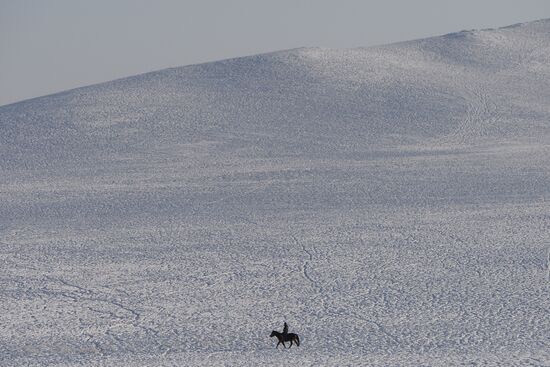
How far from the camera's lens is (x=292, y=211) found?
1140cm

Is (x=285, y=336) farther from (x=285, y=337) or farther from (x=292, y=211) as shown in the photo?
(x=292, y=211)

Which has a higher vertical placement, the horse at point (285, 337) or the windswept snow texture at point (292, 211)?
the windswept snow texture at point (292, 211)

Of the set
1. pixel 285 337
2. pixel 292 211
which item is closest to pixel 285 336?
pixel 285 337

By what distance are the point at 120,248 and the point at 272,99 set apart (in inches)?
356

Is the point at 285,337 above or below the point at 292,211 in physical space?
below

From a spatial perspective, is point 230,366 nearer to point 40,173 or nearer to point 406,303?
point 406,303

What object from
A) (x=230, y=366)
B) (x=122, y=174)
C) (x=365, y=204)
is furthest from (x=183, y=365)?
(x=122, y=174)

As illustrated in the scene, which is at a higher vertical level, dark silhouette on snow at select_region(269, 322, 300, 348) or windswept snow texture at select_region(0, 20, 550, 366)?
windswept snow texture at select_region(0, 20, 550, 366)

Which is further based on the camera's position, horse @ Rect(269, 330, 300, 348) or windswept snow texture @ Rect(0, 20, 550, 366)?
windswept snow texture @ Rect(0, 20, 550, 366)

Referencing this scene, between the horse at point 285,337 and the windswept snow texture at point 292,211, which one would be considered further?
the windswept snow texture at point 292,211

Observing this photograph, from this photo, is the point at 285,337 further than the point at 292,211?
No

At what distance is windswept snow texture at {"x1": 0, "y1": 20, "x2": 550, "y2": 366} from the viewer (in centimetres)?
642

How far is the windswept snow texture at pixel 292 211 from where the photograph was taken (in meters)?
6.42

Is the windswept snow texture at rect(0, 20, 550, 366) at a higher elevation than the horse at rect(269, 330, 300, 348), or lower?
higher
